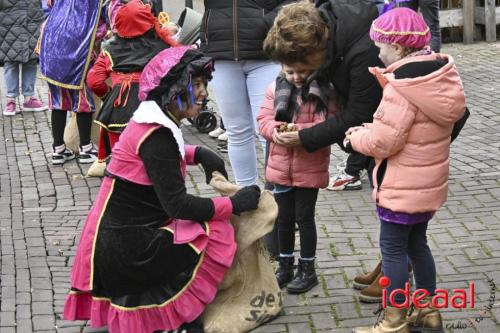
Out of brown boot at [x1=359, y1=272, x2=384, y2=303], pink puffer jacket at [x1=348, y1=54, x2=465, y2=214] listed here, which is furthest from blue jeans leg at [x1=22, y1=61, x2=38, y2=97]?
pink puffer jacket at [x1=348, y1=54, x2=465, y2=214]

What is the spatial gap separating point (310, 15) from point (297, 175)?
87 centimetres

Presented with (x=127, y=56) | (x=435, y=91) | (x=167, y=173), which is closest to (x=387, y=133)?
(x=435, y=91)

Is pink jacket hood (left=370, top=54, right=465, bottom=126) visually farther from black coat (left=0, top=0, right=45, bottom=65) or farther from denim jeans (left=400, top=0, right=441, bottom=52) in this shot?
black coat (left=0, top=0, right=45, bottom=65)

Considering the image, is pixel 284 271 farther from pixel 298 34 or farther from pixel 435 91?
pixel 435 91

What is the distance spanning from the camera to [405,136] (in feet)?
13.5

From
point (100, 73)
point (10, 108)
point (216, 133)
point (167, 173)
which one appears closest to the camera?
point (167, 173)

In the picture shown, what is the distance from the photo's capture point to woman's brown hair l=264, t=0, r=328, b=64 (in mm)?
4441

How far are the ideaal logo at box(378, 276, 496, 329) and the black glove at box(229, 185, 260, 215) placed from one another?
74cm

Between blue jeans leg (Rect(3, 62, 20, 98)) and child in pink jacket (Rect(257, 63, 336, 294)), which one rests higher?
child in pink jacket (Rect(257, 63, 336, 294))

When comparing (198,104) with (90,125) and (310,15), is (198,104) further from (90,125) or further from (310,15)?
(90,125)

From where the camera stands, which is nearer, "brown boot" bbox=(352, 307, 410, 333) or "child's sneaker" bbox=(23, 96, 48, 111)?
"brown boot" bbox=(352, 307, 410, 333)

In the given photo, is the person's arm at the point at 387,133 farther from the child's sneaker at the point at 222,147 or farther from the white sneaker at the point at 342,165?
the child's sneaker at the point at 222,147

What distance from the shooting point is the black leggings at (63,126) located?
7930mm

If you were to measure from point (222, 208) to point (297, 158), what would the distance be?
561mm
